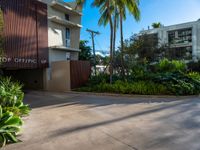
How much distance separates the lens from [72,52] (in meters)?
18.2

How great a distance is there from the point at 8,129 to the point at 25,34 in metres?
10.2

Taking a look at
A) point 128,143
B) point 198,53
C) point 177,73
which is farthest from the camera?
point 198,53

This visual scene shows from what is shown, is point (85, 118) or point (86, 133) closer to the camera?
point (86, 133)

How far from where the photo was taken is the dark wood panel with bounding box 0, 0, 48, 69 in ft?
39.5

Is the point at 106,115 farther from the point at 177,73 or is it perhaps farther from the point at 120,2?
the point at 120,2

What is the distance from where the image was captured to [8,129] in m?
4.41

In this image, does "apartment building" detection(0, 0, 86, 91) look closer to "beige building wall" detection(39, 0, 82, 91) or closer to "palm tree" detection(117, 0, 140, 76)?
"beige building wall" detection(39, 0, 82, 91)

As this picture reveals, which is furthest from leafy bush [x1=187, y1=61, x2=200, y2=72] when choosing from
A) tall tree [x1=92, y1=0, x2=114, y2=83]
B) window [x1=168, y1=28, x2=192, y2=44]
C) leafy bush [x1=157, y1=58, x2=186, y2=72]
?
tall tree [x1=92, y1=0, x2=114, y2=83]

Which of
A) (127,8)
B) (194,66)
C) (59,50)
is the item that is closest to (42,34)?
(59,50)

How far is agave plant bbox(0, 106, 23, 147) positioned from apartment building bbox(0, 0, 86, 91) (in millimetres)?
7347

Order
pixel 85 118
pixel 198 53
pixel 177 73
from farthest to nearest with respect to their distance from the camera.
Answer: pixel 198 53
pixel 177 73
pixel 85 118

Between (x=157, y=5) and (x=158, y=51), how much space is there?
11.3m

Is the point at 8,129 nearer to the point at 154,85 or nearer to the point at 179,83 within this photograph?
the point at 154,85

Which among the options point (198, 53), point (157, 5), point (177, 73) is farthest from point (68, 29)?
point (198, 53)
